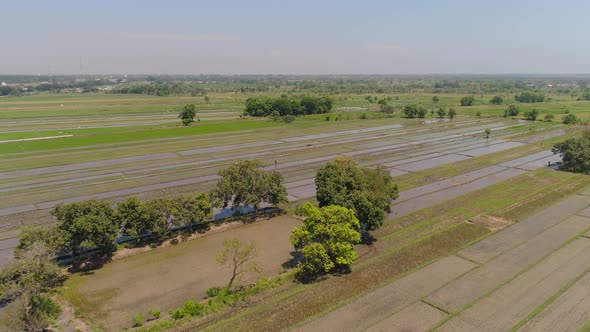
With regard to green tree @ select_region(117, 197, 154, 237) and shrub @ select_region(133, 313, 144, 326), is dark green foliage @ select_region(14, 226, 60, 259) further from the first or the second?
shrub @ select_region(133, 313, 144, 326)

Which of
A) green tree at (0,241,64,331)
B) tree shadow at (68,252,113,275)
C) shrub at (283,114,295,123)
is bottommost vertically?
tree shadow at (68,252,113,275)

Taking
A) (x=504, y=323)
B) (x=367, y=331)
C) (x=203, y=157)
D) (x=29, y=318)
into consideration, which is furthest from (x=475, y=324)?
(x=203, y=157)

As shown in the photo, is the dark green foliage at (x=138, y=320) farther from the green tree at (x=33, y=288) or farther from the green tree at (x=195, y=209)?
the green tree at (x=195, y=209)

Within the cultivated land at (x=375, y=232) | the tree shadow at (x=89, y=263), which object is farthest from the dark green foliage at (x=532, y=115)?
the tree shadow at (x=89, y=263)

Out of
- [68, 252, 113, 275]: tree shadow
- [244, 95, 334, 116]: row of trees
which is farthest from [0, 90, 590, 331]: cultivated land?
[244, 95, 334, 116]: row of trees

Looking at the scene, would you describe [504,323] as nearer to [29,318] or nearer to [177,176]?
[29,318]
